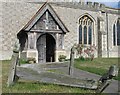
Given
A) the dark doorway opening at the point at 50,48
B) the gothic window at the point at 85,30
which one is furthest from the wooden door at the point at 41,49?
the gothic window at the point at 85,30

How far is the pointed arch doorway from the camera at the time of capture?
2131 centimetres

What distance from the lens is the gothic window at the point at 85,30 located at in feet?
86.5

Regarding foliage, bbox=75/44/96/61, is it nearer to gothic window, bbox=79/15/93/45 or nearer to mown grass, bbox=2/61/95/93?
gothic window, bbox=79/15/93/45

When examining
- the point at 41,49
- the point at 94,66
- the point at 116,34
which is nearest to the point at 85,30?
the point at 116,34

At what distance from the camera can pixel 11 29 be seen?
70.2 ft

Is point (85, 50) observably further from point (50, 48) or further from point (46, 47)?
point (46, 47)

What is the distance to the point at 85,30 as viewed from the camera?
2708cm

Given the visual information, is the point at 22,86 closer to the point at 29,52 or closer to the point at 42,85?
the point at 42,85

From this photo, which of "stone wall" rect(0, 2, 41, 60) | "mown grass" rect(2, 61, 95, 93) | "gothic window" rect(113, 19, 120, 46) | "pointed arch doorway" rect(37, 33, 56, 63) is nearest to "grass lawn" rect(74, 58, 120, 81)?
"pointed arch doorway" rect(37, 33, 56, 63)

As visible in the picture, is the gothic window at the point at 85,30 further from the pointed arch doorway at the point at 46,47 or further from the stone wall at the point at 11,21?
the stone wall at the point at 11,21

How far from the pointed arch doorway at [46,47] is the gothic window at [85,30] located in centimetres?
490

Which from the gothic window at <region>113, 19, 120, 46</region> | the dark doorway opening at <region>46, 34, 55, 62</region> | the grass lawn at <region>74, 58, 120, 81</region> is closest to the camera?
the grass lawn at <region>74, 58, 120, 81</region>

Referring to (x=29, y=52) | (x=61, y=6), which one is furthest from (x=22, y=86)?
(x=61, y=6)

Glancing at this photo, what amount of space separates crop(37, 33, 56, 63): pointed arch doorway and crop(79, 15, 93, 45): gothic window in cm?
490
